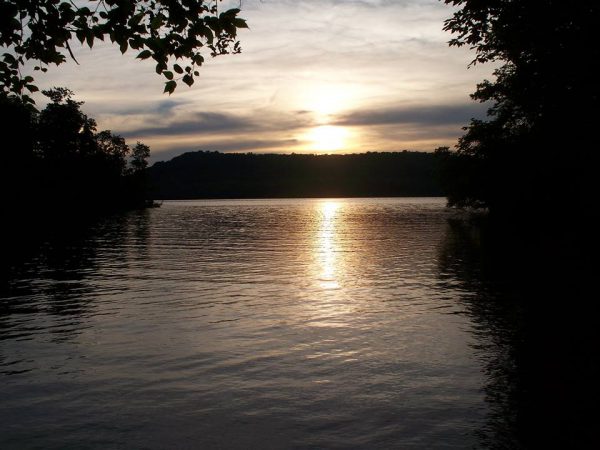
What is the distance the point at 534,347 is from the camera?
1316 centimetres

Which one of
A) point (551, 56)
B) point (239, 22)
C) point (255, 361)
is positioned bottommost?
point (255, 361)

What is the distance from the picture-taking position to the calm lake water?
8641 millimetres

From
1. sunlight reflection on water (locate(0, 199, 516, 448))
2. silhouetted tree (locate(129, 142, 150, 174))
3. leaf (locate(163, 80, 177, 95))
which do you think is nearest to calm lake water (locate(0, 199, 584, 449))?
sunlight reflection on water (locate(0, 199, 516, 448))

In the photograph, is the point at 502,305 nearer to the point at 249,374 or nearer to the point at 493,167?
the point at 249,374

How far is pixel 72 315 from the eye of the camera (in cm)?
1745

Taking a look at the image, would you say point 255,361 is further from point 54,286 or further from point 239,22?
point 54,286

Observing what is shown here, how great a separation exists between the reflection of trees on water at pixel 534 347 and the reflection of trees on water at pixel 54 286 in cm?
1141

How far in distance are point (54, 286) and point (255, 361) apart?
15.3m

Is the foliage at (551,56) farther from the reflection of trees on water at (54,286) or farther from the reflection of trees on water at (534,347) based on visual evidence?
the reflection of trees on water at (54,286)

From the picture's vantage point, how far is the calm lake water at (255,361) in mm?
8641

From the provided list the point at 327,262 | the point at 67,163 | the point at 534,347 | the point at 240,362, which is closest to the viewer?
the point at 240,362

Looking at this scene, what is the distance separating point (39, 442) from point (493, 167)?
6530 cm

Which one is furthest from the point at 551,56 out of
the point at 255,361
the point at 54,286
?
the point at 54,286

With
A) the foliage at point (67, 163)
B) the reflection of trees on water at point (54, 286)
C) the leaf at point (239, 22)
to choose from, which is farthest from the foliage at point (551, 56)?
the foliage at point (67, 163)
